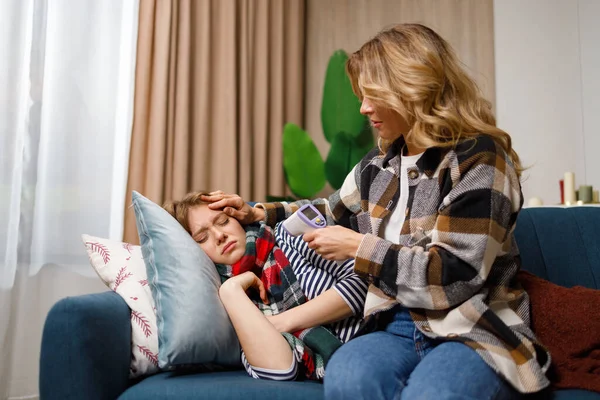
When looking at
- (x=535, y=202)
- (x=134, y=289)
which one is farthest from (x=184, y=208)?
(x=535, y=202)

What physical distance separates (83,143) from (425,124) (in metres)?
1.44

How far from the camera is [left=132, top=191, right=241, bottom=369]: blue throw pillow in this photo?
135cm

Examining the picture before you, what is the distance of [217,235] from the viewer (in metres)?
1.60

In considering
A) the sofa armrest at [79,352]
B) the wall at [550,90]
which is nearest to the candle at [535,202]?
the wall at [550,90]

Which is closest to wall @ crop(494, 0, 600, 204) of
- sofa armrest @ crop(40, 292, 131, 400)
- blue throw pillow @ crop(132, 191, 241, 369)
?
blue throw pillow @ crop(132, 191, 241, 369)

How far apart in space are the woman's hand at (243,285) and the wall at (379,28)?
190 cm

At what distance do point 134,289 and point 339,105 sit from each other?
72.8 inches

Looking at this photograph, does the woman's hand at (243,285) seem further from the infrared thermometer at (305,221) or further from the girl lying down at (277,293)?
the infrared thermometer at (305,221)

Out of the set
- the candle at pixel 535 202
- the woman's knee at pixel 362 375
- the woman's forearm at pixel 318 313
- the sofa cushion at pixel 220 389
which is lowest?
the sofa cushion at pixel 220 389

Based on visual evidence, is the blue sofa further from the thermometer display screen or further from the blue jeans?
the thermometer display screen

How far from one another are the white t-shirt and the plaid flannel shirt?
0.05 m

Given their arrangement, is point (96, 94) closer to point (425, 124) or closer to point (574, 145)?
point (425, 124)

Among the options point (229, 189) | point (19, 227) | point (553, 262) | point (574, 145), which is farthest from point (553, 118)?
point (19, 227)

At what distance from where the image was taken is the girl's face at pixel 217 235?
160 centimetres
